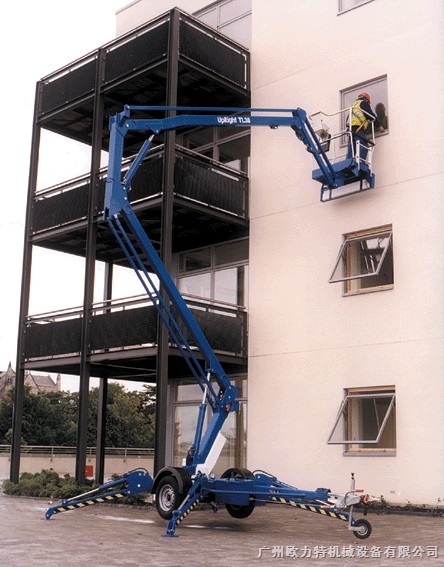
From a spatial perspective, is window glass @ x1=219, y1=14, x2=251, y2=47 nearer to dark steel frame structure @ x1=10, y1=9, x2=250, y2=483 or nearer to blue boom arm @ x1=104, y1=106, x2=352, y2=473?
dark steel frame structure @ x1=10, y1=9, x2=250, y2=483

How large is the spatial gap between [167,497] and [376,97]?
944cm

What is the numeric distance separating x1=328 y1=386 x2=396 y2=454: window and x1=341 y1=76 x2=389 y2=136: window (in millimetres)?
5336

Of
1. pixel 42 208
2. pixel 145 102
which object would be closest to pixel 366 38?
pixel 145 102

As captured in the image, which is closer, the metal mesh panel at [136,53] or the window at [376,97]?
the window at [376,97]

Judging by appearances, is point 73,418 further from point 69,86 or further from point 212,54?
point 212,54

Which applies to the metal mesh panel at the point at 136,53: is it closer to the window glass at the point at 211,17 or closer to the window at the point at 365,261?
the window glass at the point at 211,17

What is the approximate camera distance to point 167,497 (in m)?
12.6

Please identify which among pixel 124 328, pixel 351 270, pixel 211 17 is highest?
pixel 211 17

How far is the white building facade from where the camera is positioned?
15.1 meters

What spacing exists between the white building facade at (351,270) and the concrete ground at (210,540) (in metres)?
1.80

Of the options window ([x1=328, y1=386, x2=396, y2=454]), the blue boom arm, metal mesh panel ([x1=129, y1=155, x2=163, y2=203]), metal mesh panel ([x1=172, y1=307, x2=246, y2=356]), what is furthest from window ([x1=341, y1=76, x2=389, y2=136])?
window ([x1=328, y1=386, x2=396, y2=454])

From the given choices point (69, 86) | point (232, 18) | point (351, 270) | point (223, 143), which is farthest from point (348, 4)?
point (69, 86)

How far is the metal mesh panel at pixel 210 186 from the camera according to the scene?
684 inches

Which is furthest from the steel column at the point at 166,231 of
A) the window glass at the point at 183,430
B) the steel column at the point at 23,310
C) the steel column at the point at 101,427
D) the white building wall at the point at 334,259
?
the steel column at the point at 101,427
